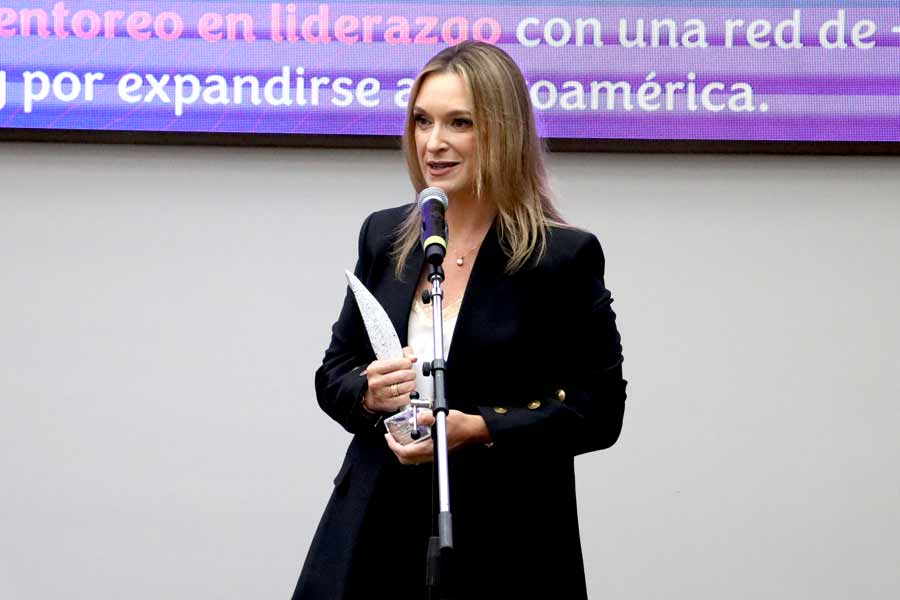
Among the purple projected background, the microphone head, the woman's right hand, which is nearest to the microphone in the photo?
the microphone head

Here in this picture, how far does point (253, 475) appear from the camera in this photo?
329cm

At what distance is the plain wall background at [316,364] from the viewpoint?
3.27 meters

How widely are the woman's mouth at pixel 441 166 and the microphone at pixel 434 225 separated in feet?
0.52

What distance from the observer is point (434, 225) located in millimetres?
1722

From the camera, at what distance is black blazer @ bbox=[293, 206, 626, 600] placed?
1.82 m

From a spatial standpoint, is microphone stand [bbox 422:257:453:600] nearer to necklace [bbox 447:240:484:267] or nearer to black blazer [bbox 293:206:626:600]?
black blazer [bbox 293:206:626:600]

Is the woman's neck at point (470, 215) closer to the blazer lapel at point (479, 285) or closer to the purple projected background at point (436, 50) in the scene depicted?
the blazer lapel at point (479, 285)

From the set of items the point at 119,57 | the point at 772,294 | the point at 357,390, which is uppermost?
the point at 119,57

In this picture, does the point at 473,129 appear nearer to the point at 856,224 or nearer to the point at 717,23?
the point at 717,23

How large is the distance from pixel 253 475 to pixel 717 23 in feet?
5.65

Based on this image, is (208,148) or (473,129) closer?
(473,129)

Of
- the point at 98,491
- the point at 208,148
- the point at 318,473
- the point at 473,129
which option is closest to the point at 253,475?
the point at 318,473

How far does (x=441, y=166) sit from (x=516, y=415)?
1.43ft

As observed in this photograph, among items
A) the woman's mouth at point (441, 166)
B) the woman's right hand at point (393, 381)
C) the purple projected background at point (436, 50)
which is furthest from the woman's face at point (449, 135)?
the purple projected background at point (436, 50)
